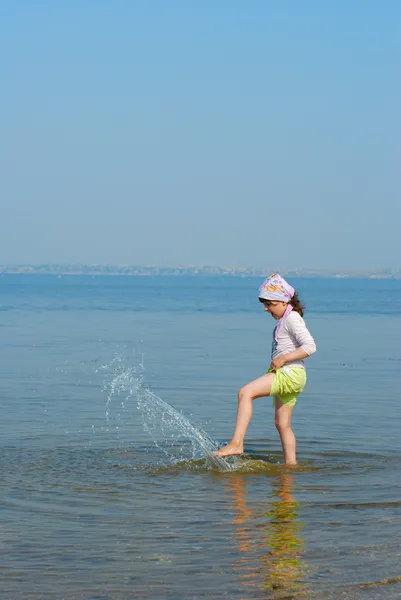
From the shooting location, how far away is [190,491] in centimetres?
824

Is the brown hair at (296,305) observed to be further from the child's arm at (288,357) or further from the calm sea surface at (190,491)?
the calm sea surface at (190,491)

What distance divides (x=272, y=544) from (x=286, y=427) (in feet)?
9.01

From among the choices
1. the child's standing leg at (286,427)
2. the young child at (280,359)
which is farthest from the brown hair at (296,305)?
the child's standing leg at (286,427)

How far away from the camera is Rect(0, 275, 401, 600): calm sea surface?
5719 millimetres

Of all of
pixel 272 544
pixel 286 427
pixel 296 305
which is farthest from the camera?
pixel 286 427

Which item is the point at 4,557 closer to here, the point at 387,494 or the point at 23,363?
the point at 387,494

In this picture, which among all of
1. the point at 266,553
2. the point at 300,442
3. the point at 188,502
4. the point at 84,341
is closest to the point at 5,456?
the point at 188,502

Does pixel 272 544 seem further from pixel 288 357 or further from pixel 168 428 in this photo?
pixel 168 428

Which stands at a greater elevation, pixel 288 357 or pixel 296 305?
pixel 296 305

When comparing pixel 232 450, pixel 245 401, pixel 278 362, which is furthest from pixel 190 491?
pixel 278 362

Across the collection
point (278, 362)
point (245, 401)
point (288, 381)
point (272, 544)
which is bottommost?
point (272, 544)

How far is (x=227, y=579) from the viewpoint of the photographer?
5.67 m

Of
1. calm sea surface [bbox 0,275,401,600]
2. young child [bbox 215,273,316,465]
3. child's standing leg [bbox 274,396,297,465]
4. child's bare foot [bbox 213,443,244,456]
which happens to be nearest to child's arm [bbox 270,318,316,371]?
young child [bbox 215,273,316,465]

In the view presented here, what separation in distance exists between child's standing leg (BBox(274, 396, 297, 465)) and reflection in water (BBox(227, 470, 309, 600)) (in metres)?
0.71
